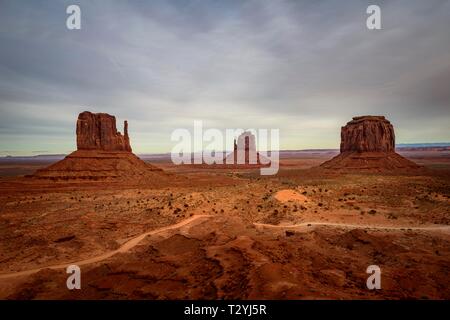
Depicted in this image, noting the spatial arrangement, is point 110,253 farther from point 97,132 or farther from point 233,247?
point 97,132

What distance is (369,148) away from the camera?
7550 centimetres

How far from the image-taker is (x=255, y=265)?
11016 millimetres

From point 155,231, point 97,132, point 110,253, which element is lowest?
point 110,253

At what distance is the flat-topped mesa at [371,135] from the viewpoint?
75312 mm

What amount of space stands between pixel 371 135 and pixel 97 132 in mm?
73884

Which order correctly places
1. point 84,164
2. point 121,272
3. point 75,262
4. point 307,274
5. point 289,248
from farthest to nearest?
point 84,164 → point 75,262 → point 289,248 → point 121,272 → point 307,274

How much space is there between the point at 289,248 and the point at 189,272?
538cm

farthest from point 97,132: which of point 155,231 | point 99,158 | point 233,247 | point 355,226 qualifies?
point 355,226

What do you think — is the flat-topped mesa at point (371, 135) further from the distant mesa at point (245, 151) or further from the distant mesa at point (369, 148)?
the distant mesa at point (245, 151)

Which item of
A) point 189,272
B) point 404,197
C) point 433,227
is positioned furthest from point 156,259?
point 404,197

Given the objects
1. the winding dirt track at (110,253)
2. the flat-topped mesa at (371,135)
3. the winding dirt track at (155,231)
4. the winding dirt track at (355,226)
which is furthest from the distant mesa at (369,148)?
the winding dirt track at (110,253)

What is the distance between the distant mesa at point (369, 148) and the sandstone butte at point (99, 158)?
51784mm
